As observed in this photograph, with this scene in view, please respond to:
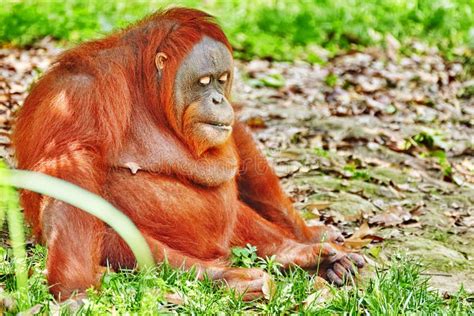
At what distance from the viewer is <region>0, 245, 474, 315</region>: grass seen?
349cm

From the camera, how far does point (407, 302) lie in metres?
3.74

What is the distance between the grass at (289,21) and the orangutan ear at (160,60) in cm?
466

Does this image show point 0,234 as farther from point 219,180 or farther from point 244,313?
point 244,313

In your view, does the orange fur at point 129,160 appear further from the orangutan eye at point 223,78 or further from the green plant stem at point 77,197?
the green plant stem at point 77,197

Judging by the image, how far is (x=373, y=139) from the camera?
7.12 metres

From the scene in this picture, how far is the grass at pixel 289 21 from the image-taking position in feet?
29.3

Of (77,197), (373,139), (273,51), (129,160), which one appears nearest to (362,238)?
(129,160)

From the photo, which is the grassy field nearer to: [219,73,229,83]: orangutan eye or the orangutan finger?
the orangutan finger

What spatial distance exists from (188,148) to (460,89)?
533cm

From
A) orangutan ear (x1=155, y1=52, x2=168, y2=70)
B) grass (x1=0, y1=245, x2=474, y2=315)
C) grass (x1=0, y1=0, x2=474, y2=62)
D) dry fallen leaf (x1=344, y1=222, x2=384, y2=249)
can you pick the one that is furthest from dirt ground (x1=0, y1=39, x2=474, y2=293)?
orangutan ear (x1=155, y1=52, x2=168, y2=70)

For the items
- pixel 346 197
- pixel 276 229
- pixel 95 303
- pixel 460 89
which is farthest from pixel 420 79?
pixel 95 303

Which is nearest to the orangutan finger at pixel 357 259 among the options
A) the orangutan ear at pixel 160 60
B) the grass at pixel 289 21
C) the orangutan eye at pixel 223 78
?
the orangutan eye at pixel 223 78

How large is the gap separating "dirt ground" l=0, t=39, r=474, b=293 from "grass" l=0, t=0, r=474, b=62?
0.27 meters

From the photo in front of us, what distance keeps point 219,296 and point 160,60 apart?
1.20m
